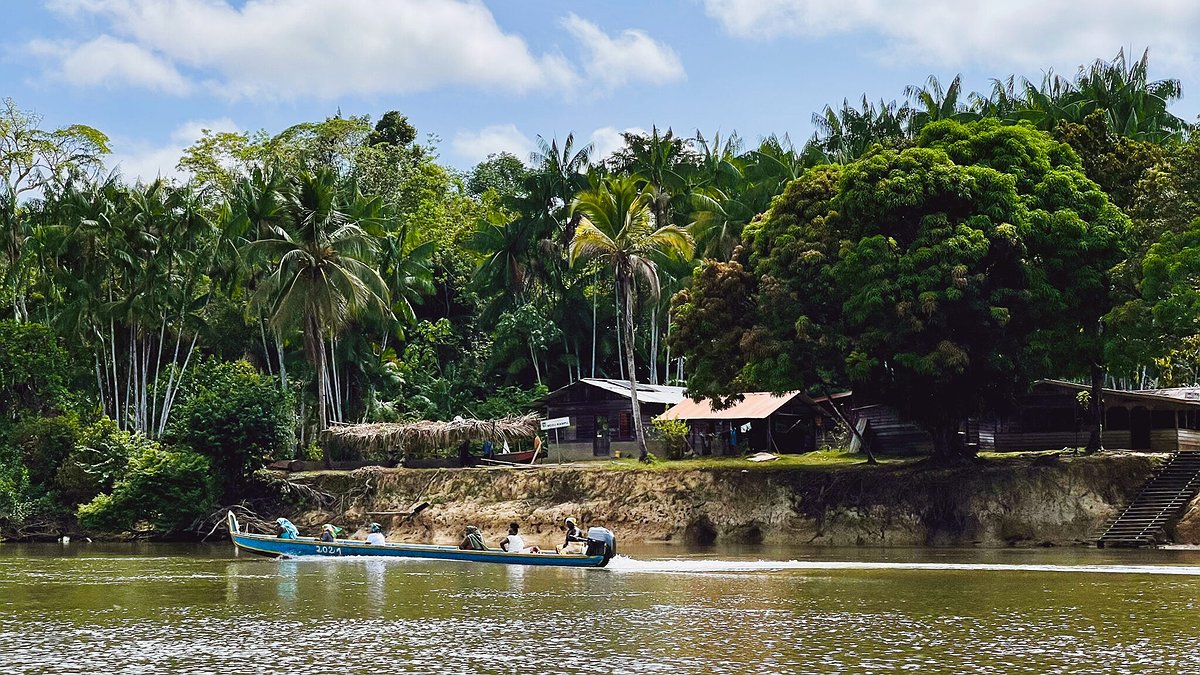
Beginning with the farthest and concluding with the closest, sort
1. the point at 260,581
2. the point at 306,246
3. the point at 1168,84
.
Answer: the point at 1168,84, the point at 306,246, the point at 260,581

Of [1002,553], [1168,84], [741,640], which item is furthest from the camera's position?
[1168,84]

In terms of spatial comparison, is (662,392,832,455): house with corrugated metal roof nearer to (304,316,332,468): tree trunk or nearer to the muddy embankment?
the muddy embankment

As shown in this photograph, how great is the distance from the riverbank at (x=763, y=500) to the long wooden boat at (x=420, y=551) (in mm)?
8638

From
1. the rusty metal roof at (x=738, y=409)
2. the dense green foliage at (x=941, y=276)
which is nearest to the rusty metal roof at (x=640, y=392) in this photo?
the rusty metal roof at (x=738, y=409)

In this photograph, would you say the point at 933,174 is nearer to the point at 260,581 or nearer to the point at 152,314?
the point at 260,581

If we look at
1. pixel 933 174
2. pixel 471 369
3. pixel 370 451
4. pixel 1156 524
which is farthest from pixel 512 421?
pixel 1156 524

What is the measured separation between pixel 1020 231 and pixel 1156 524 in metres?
9.32

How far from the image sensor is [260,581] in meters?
32.7

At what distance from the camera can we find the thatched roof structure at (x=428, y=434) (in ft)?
175

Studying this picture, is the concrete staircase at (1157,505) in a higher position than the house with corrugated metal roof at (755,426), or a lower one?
lower

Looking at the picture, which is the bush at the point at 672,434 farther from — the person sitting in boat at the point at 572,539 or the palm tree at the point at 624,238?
the person sitting in boat at the point at 572,539

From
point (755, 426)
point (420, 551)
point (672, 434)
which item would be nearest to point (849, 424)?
point (672, 434)

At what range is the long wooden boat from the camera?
35.1m

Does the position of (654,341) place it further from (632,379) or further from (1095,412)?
(1095,412)
